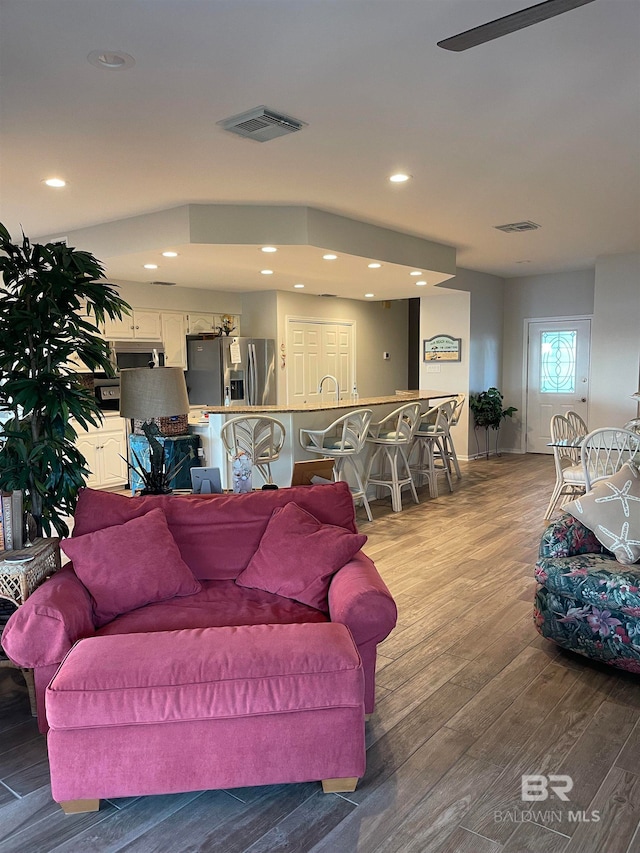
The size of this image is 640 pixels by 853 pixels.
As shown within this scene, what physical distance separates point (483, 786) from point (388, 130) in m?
3.13

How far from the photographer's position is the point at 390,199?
484 cm

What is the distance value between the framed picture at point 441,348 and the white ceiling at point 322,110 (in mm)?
3333

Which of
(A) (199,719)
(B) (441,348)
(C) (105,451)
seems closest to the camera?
(A) (199,719)

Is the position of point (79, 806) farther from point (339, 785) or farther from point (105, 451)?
point (105, 451)

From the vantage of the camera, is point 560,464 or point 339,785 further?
point 560,464

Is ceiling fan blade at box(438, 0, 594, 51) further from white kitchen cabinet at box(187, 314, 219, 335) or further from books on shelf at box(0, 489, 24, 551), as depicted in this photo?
white kitchen cabinet at box(187, 314, 219, 335)

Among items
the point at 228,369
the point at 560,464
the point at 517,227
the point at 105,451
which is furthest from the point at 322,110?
the point at 105,451

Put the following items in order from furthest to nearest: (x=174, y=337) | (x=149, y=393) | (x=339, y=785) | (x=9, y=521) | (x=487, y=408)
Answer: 1. (x=487, y=408)
2. (x=174, y=337)
3. (x=149, y=393)
4. (x=9, y=521)
5. (x=339, y=785)

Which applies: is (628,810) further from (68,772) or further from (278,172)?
(278,172)

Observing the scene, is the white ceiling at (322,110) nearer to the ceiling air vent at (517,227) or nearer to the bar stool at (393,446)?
the ceiling air vent at (517,227)

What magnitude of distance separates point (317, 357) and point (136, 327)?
271 cm

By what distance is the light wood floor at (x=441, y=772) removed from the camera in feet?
6.28

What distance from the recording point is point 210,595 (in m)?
2.70

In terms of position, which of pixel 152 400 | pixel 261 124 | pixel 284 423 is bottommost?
pixel 284 423
